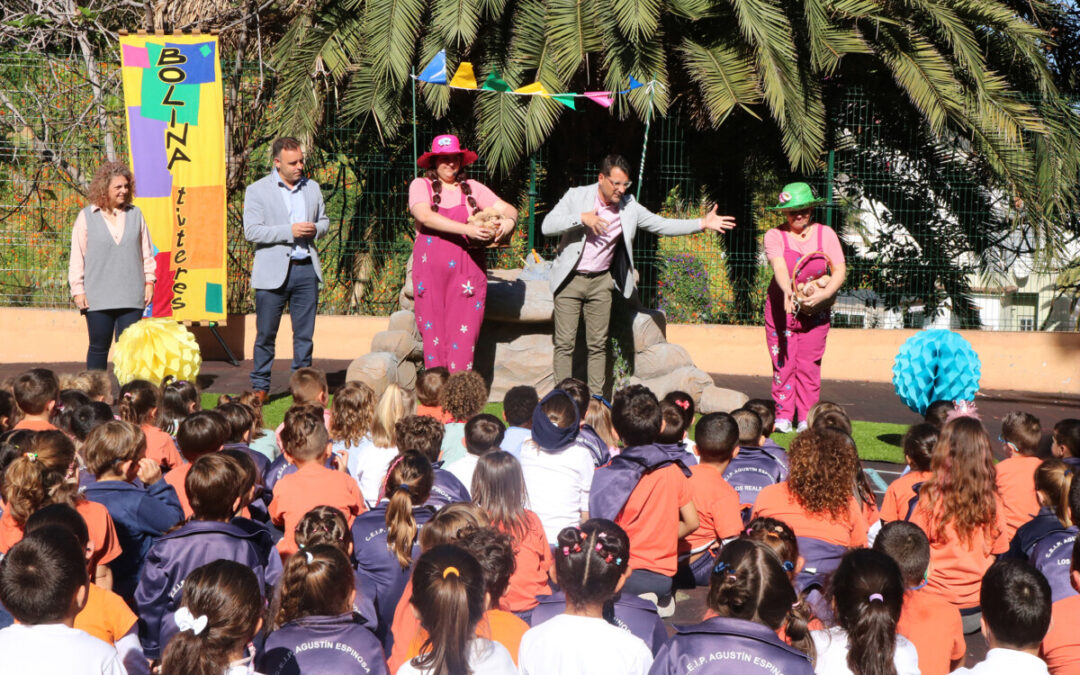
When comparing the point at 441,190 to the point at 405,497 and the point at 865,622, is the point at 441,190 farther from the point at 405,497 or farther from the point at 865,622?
the point at 865,622

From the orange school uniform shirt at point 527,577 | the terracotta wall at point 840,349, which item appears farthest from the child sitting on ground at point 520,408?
the terracotta wall at point 840,349

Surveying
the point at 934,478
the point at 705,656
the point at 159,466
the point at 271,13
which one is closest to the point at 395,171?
the point at 271,13

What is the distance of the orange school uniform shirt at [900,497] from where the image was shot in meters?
4.52

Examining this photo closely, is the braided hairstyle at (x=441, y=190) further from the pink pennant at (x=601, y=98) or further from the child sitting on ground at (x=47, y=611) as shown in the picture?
the child sitting on ground at (x=47, y=611)

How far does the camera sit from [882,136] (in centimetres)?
1118

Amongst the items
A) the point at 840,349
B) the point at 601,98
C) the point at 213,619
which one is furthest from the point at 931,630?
the point at 840,349

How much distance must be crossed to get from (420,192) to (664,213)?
181 inches

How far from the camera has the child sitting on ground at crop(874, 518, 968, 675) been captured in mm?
3375

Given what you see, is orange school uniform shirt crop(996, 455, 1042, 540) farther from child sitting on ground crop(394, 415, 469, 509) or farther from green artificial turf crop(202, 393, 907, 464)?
child sitting on ground crop(394, 415, 469, 509)

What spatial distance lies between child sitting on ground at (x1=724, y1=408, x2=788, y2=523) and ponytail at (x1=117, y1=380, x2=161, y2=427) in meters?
2.75

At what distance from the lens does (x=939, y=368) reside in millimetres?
6777

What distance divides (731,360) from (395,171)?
12.4 ft

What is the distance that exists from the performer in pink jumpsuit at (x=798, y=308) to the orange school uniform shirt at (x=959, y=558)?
123 inches

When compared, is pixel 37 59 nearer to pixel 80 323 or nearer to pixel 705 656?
pixel 80 323
